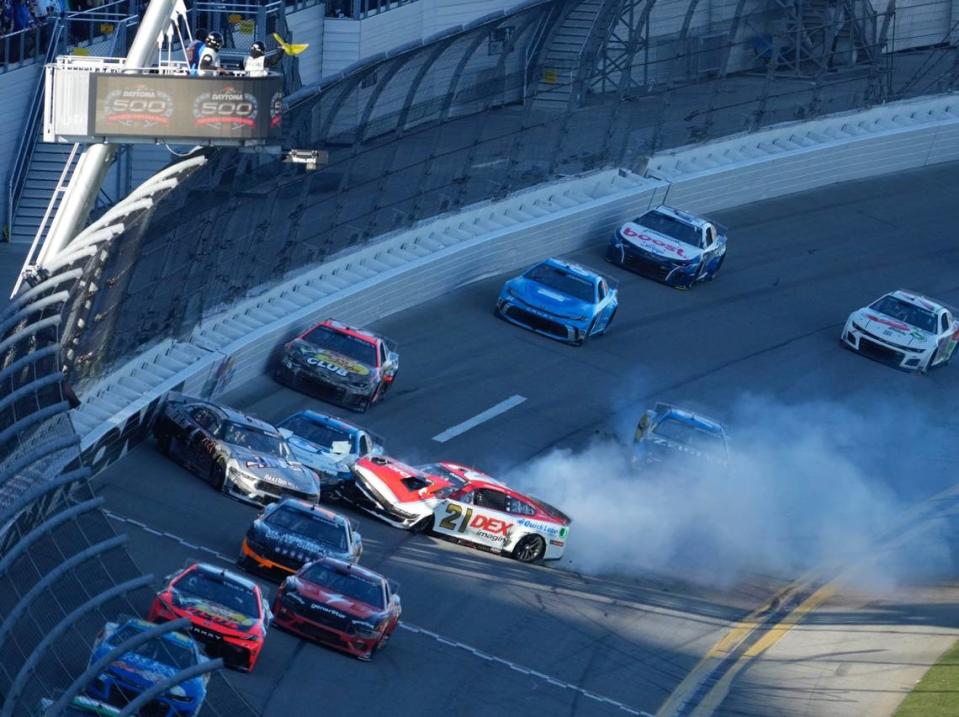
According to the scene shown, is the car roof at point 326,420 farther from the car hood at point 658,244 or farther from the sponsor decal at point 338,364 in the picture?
the car hood at point 658,244

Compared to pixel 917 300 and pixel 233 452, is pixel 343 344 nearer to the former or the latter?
pixel 233 452

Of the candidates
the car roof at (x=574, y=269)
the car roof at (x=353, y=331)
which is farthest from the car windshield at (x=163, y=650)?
the car roof at (x=574, y=269)

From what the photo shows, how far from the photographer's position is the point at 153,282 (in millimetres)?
28234

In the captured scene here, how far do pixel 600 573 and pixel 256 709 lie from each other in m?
8.05

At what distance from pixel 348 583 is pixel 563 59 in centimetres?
1695

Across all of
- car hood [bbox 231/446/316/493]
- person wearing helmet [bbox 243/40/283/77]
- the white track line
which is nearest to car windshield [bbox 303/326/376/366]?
the white track line

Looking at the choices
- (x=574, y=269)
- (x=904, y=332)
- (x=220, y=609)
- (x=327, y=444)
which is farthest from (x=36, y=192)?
(x=904, y=332)

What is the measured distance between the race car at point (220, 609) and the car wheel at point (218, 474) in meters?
4.69

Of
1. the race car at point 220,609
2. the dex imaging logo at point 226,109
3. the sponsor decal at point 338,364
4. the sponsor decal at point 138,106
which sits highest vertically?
the sponsor decal at point 138,106

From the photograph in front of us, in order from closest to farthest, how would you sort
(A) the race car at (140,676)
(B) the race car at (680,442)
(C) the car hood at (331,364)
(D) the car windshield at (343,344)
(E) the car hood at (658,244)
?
(A) the race car at (140,676) → (B) the race car at (680,442) → (C) the car hood at (331,364) → (D) the car windshield at (343,344) → (E) the car hood at (658,244)

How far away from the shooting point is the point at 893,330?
37781 millimetres

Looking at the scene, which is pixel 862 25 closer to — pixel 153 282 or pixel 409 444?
pixel 409 444

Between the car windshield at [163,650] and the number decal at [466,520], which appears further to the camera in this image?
the number decal at [466,520]

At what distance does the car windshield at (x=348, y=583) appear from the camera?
23.4 m
